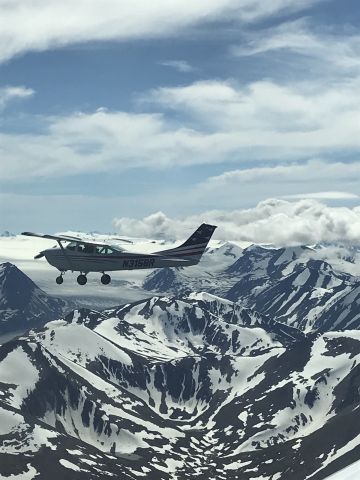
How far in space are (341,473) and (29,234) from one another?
288 ft

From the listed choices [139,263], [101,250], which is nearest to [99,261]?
[101,250]

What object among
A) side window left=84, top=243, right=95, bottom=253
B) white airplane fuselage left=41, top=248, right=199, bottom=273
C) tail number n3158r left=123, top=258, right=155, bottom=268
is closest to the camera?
side window left=84, top=243, right=95, bottom=253

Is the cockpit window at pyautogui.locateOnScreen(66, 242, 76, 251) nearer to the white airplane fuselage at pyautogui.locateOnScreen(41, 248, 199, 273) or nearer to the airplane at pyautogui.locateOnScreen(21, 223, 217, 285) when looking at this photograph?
the airplane at pyautogui.locateOnScreen(21, 223, 217, 285)

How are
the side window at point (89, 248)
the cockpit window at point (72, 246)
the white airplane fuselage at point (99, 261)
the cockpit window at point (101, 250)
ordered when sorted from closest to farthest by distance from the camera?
the cockpit window at point (101, 250), the side window at point (89, 248), the white airplane fuselage at point (99, 261), the cockpit window at point (72, 246)

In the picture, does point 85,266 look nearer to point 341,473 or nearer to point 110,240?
point 110,240

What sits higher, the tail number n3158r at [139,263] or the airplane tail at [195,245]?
the airplane tail at [195,245]

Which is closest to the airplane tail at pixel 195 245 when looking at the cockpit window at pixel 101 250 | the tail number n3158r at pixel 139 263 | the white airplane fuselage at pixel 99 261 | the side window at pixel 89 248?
the tail number n3158r at pixel 139 263

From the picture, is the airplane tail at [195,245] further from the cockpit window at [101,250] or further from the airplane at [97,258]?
the cockpit window at [101,250]

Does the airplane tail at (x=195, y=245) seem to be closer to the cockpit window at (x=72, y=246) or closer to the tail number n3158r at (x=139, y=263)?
the tail number n3158r at (x=139, y=263)

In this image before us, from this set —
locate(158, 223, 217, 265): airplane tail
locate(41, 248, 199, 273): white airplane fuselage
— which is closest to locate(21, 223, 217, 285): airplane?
locate(41, 248, 199, 273): white airplane fuselage

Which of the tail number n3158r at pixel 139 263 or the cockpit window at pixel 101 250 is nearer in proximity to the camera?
the cockpit window at pixel 101 250

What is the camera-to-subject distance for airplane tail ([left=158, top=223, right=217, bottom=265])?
4296 inches

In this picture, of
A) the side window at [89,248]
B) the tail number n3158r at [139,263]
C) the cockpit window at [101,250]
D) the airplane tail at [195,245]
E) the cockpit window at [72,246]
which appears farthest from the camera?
the airplane tail at [195,245]

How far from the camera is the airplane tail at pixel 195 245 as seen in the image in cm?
10912
